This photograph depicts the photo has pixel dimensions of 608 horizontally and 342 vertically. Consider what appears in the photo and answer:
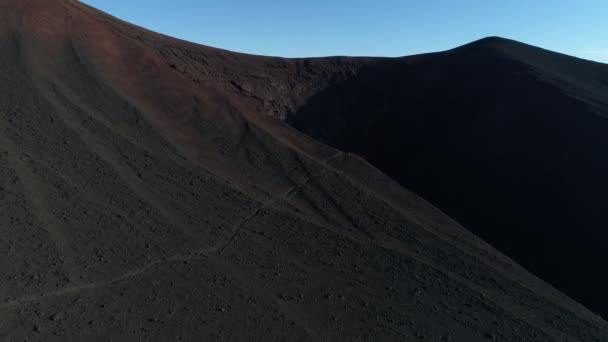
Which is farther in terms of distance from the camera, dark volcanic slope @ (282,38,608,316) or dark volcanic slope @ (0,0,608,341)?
dark volcanic slope @ (282,38,608,316)

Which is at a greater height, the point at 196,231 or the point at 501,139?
the point at 501,139

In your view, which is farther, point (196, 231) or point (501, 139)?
point (501, 139)

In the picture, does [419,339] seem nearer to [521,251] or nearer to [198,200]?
[198,200]

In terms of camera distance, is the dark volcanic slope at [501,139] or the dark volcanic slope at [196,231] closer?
the dark volcanic slope at [196,231]

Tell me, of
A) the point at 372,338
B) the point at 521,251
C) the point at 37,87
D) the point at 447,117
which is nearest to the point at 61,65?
the point at 37,87
